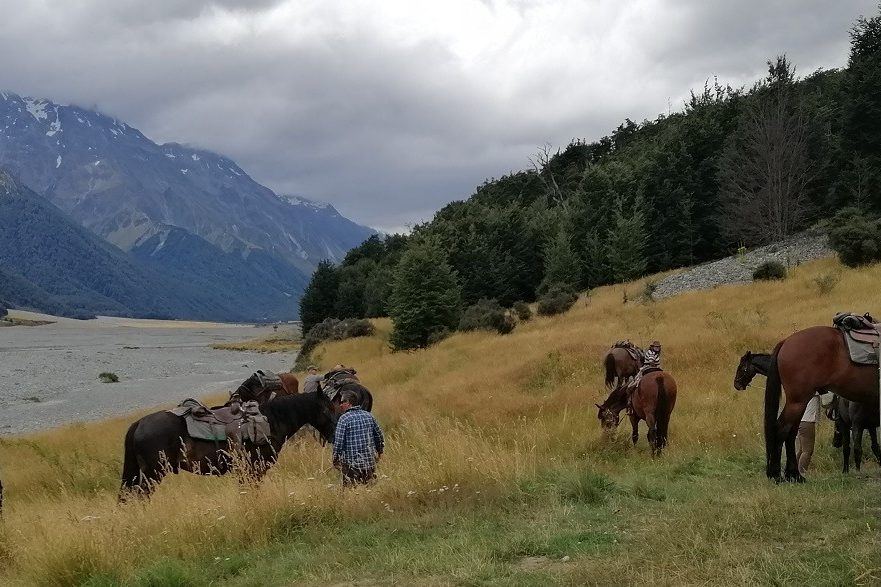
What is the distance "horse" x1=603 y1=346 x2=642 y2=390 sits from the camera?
532 inches

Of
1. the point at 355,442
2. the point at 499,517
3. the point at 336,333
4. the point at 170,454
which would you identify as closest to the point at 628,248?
the point at 336,333

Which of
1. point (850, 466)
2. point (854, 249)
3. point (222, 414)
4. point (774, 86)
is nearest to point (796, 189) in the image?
point (774, 86)

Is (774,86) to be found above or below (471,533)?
above

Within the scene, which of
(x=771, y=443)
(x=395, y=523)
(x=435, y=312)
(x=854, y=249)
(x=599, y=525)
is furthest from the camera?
(x=435, y=312)

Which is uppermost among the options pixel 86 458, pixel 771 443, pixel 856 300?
pixel 856 300

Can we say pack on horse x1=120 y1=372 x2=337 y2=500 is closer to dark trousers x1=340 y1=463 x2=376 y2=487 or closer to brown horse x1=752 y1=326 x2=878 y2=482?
dark trousers x1=340 y1=463 x2=376 y2=487

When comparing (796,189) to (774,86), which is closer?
(796,189)

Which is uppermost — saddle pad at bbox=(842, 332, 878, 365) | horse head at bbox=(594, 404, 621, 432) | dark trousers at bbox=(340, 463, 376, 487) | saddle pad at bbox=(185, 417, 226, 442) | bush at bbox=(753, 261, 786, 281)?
bush at bbox=(753, 261, 786, 281)

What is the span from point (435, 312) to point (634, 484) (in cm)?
2769

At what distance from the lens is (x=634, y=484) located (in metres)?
7.10

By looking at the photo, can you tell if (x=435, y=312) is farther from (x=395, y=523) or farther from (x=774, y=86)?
(x=774, y=86)

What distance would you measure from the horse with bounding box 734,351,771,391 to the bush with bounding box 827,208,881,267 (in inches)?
778

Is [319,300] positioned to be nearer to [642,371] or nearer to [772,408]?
[642,371]

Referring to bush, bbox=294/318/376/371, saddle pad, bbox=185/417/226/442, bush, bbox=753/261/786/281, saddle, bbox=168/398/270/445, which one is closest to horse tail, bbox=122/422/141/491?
saddle, bbox=168/398/270/445
